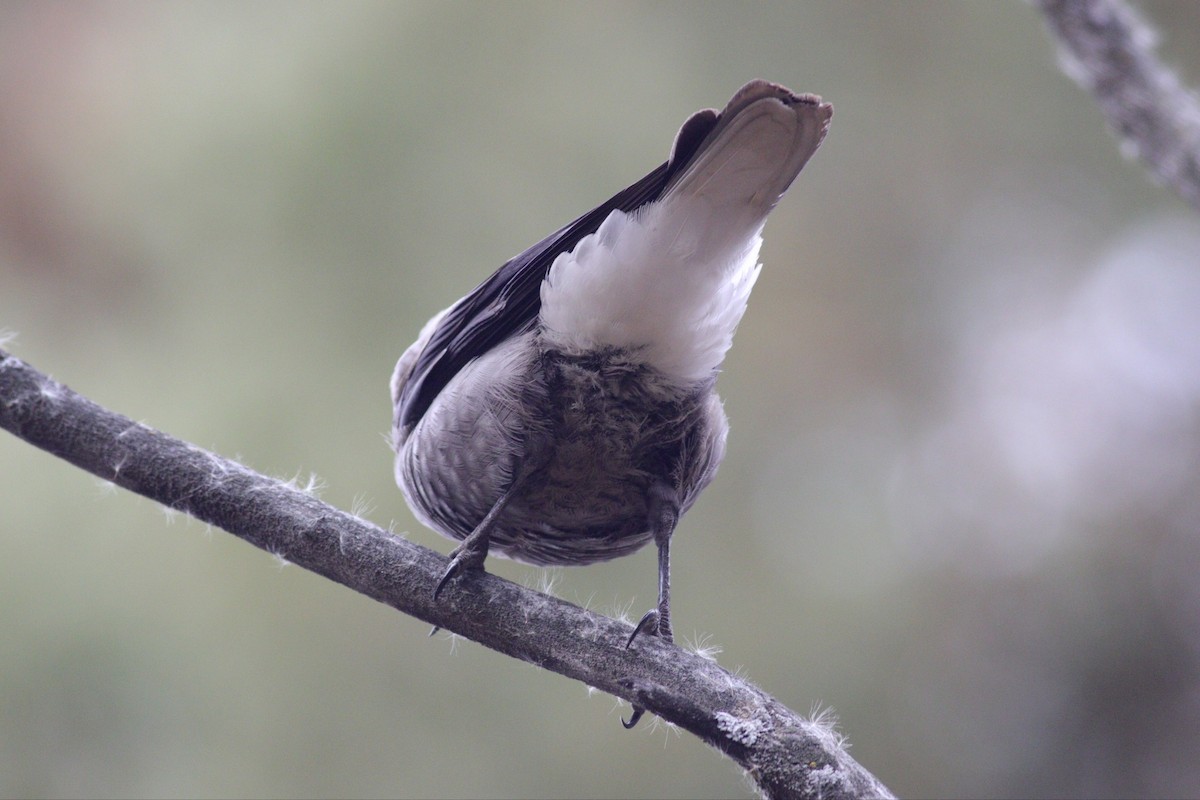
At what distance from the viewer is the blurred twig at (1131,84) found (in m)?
1.68

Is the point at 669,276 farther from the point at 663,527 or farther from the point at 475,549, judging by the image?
the point at 475,549

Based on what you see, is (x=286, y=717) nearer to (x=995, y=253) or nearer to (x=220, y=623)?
(x=220, y=623)

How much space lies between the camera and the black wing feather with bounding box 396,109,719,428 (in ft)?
5.35

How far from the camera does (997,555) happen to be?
3473 millimetres

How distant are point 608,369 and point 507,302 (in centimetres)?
25

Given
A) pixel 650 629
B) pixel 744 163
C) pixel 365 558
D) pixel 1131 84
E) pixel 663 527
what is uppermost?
pixel 1131 84

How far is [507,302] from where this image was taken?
189 centimetres

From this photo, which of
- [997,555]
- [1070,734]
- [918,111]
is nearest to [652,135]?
[918,111]

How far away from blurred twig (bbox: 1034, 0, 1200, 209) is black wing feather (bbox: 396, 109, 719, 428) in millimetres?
742

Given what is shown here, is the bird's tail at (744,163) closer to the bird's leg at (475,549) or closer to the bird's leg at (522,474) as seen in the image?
the bird's leg at (522,474)

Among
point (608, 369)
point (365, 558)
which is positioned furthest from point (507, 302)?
point (365, 558)

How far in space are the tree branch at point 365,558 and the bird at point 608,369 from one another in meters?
0.13

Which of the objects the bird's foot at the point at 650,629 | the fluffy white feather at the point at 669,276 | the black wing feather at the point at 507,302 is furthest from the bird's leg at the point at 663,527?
the black wing feather at the point at 507,302

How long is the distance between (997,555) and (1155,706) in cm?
67
